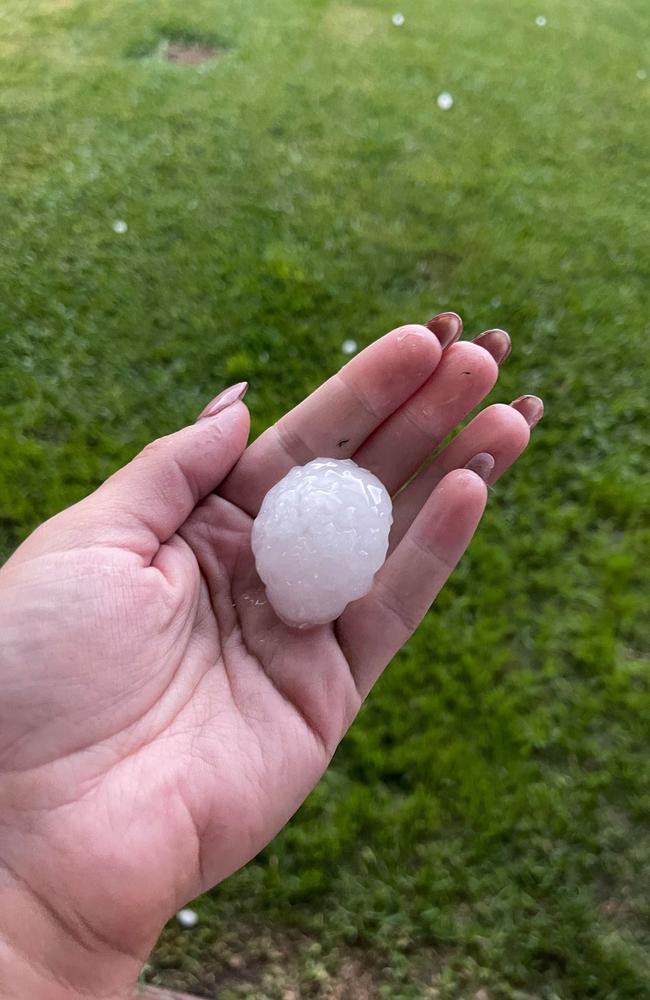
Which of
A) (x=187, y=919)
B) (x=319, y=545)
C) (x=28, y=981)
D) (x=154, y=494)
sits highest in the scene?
(x=154, y=494)

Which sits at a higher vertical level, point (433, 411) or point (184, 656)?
point (433, 411)

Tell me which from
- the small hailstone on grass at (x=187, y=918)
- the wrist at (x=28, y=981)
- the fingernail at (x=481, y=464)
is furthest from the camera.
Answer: the small hailstone on grass at (x=187, y=918)

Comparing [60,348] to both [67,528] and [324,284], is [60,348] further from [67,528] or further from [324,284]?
[67,528]

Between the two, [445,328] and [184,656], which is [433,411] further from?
[184,656]

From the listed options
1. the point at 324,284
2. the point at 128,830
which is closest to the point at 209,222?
the point at 324,284

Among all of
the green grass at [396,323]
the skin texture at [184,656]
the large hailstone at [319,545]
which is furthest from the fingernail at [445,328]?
the green grass at [396,323]

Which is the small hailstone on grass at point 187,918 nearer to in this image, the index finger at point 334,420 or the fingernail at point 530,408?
the index finger at point 334,420

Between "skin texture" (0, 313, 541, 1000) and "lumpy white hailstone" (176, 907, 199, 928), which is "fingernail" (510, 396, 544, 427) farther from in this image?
"lumpy white hailstone" (176, 907, 199, 928)

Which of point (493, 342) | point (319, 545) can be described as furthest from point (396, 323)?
point (319, 545)
